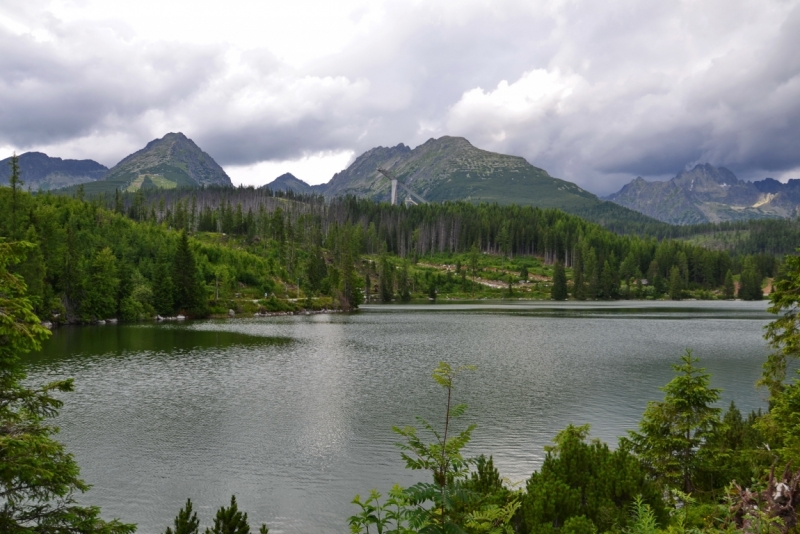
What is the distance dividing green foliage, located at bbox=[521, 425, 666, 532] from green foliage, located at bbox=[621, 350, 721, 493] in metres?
4.34

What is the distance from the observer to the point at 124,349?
2388 inches

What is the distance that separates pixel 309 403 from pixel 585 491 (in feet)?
85.9

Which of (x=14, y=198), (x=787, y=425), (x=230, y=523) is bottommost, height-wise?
(x=230, y=523)

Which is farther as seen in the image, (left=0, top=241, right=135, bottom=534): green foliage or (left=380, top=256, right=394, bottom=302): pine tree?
(left=380, top=256, right=394, bottom=302): pine tree

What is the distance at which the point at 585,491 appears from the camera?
41.1 ft

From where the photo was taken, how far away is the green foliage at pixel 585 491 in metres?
11.5

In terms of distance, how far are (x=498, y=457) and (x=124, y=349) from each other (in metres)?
51.9

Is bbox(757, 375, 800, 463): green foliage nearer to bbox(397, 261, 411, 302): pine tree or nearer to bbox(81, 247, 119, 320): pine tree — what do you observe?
bbox(81, 247, 119, 320): pine tree

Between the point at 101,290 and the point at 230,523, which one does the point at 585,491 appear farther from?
the point at 101,290

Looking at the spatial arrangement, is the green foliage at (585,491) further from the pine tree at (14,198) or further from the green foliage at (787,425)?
the pine tree at (14,198)

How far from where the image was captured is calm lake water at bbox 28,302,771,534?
2159 cm

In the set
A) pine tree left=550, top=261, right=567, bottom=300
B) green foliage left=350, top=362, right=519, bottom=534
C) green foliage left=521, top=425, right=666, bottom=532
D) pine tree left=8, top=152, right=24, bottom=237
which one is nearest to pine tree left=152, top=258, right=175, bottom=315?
pine tree left=8, top=152, right=24, bottom=237

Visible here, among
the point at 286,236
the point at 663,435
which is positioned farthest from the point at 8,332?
the point at 286,236

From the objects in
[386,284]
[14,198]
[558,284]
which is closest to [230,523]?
[14,198]
